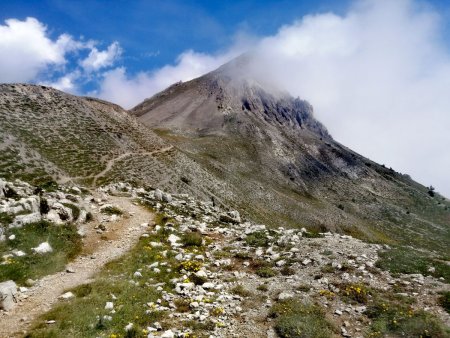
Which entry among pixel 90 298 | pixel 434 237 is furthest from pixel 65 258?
pixel 434 237

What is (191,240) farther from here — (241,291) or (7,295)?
(7,295)

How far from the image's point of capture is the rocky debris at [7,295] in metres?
15.6

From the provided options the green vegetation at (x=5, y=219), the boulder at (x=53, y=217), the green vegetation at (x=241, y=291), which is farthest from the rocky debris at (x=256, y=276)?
the green vegetation at (x=5, y=219)

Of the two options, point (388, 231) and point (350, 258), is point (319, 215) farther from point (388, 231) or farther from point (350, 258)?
point (350, 258)

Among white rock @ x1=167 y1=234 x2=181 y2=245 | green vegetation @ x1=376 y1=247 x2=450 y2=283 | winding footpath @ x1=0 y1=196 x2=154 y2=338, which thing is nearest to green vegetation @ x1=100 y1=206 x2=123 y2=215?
winding footpath @ x1=0 y1=196 x2=154 y2=338

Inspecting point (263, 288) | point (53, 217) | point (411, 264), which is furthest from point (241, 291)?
point (53, 217)

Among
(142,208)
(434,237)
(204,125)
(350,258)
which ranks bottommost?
(434,237)

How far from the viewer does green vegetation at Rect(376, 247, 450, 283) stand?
2109 cm

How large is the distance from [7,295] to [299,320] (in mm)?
12867

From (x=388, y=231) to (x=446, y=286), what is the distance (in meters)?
112

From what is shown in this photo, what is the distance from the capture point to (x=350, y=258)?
23.2 m

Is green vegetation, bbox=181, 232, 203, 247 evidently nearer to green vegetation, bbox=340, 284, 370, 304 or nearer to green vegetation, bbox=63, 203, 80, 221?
green vegetation, bbox=63, 203, 80, 221

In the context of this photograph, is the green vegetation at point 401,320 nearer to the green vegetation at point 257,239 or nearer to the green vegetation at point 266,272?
the green vegetation at point 266,272

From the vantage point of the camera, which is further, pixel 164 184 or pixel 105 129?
pixel 105 129
